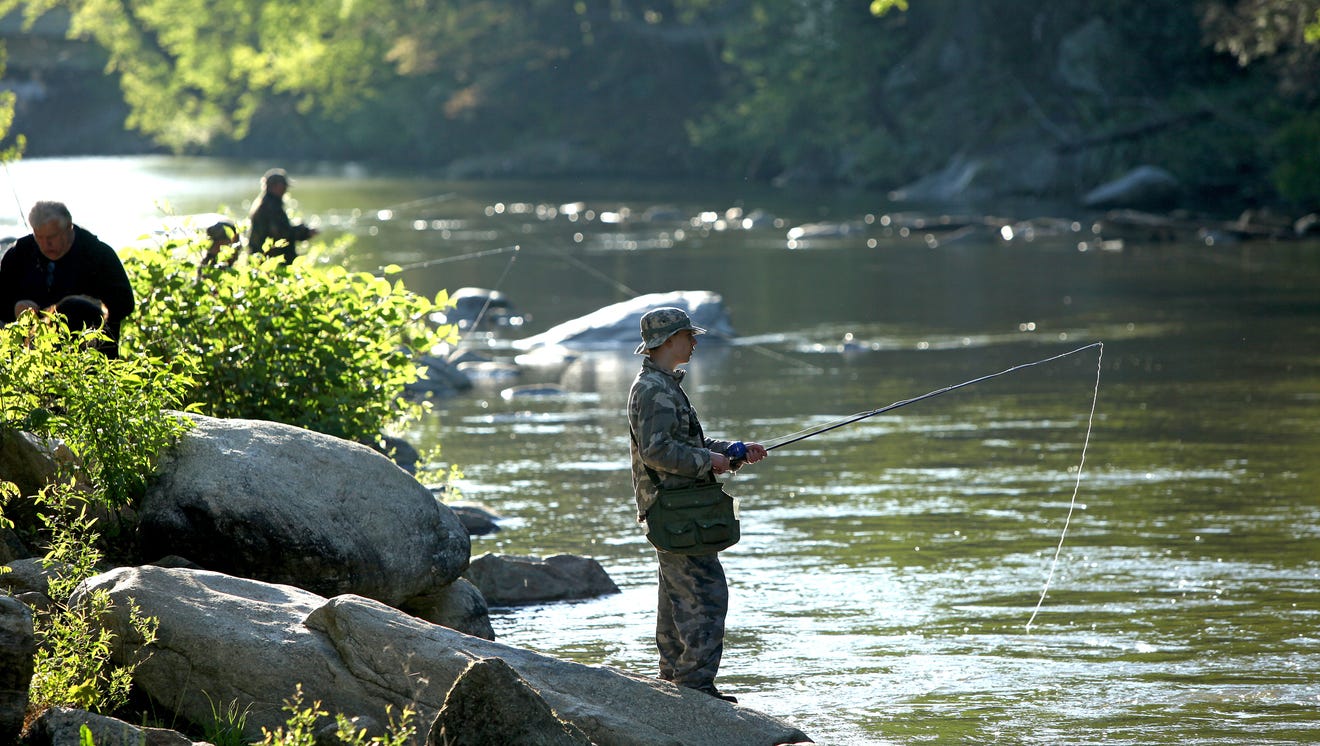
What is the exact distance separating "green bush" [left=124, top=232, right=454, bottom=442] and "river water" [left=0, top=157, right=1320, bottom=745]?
0.55 m

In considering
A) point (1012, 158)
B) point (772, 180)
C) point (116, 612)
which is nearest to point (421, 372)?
point (116, 612)

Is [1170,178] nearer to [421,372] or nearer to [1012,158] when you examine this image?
[1012,158]

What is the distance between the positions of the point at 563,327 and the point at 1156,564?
1127cm

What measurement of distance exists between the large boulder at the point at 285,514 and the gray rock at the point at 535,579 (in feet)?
4.66

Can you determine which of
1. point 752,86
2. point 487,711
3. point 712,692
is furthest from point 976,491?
point 752,86

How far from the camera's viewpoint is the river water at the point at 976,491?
6.97 metres

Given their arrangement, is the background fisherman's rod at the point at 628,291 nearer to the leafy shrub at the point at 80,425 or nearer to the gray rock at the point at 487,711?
the leafy shrub at the point at 80,425

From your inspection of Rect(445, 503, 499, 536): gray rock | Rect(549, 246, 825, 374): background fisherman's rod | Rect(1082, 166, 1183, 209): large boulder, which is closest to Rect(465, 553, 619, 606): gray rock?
Rect(445, 503, 499, 536): gray rock

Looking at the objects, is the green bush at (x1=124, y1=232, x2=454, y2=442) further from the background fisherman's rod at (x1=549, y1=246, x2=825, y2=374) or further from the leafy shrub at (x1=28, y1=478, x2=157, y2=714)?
the background fisherman's rod at (x1=549, y1=246, x2=825, y2=374)

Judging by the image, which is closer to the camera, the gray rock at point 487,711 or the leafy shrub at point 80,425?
the gray rock at point 487,711

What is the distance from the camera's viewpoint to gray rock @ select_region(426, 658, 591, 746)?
5008 millimetres

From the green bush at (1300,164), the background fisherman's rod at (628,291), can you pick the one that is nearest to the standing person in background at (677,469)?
the background fisherman's rod at (628,291)

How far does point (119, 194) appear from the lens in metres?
45.5

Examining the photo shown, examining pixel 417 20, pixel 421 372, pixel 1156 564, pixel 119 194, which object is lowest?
pixel 1156 564
